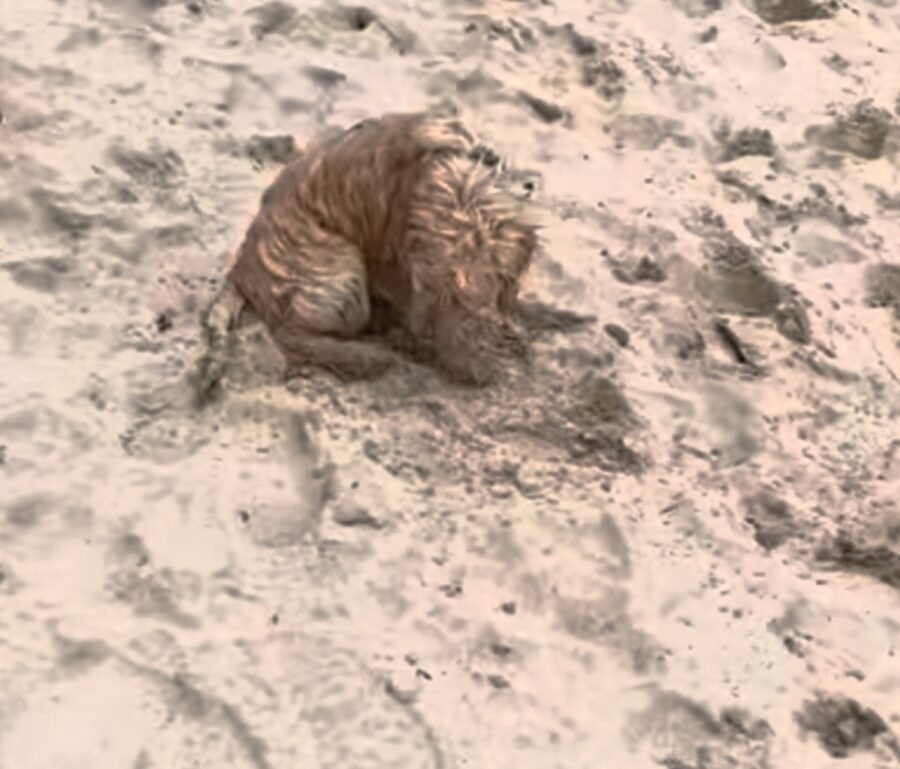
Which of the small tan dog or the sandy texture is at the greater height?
the small tan dog

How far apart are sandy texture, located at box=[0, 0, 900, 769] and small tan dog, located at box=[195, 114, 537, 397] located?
0.08m

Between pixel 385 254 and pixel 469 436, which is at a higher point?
pixel 385 254

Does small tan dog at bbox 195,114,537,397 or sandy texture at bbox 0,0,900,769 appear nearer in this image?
sandy texture at bbox 0,0,900,769

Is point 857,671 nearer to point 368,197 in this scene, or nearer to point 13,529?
point 368,197

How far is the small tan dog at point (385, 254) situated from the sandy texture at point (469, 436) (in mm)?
81

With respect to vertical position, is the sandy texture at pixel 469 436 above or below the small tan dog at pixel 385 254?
below

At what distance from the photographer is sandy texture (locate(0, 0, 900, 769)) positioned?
3.14m

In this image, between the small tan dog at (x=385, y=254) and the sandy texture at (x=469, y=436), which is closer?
the sandy texture at (x=469, y=436)

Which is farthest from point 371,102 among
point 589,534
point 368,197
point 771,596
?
point 771,596

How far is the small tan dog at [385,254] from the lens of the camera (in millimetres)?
3668

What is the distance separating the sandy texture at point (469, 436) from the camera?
3.14 metres

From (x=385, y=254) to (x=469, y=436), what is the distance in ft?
1.62

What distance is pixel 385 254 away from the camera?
380 centimetres

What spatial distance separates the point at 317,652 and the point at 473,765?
0.40 metres
